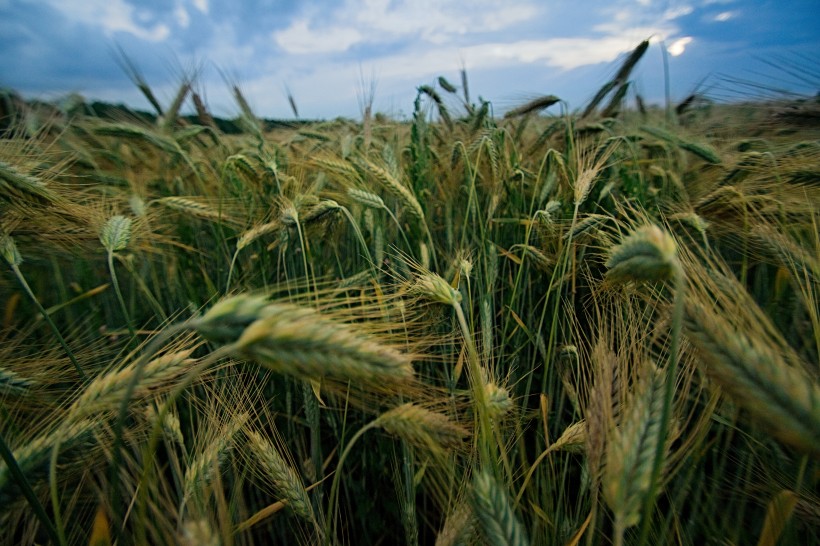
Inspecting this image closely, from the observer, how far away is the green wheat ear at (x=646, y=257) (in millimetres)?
647

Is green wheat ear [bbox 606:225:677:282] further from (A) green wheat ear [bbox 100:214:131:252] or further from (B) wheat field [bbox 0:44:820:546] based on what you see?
(A) green wheat ear [bbox 100:214:131:252]

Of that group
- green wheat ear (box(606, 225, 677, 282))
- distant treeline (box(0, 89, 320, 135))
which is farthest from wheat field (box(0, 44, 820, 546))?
distant treeline (box(0, 89, 320, 135))

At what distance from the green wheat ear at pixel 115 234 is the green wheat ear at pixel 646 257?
1466 mm

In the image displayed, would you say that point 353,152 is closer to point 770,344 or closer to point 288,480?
point 288,480

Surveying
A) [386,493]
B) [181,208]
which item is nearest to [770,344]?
[386,493]

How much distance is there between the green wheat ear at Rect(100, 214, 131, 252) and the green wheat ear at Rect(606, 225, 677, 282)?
1.47 meters

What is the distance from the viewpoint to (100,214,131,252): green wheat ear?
4.36ft

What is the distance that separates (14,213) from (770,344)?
200 centimetres

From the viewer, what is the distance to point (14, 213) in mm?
1271

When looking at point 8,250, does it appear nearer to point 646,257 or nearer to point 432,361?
point 432,361

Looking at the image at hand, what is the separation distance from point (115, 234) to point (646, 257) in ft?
5.05

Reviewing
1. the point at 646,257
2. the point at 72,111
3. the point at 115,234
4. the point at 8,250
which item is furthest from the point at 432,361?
the point at 72,111

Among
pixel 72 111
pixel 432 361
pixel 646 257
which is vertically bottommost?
pixel 432 361

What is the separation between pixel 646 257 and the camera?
2.29 ft
